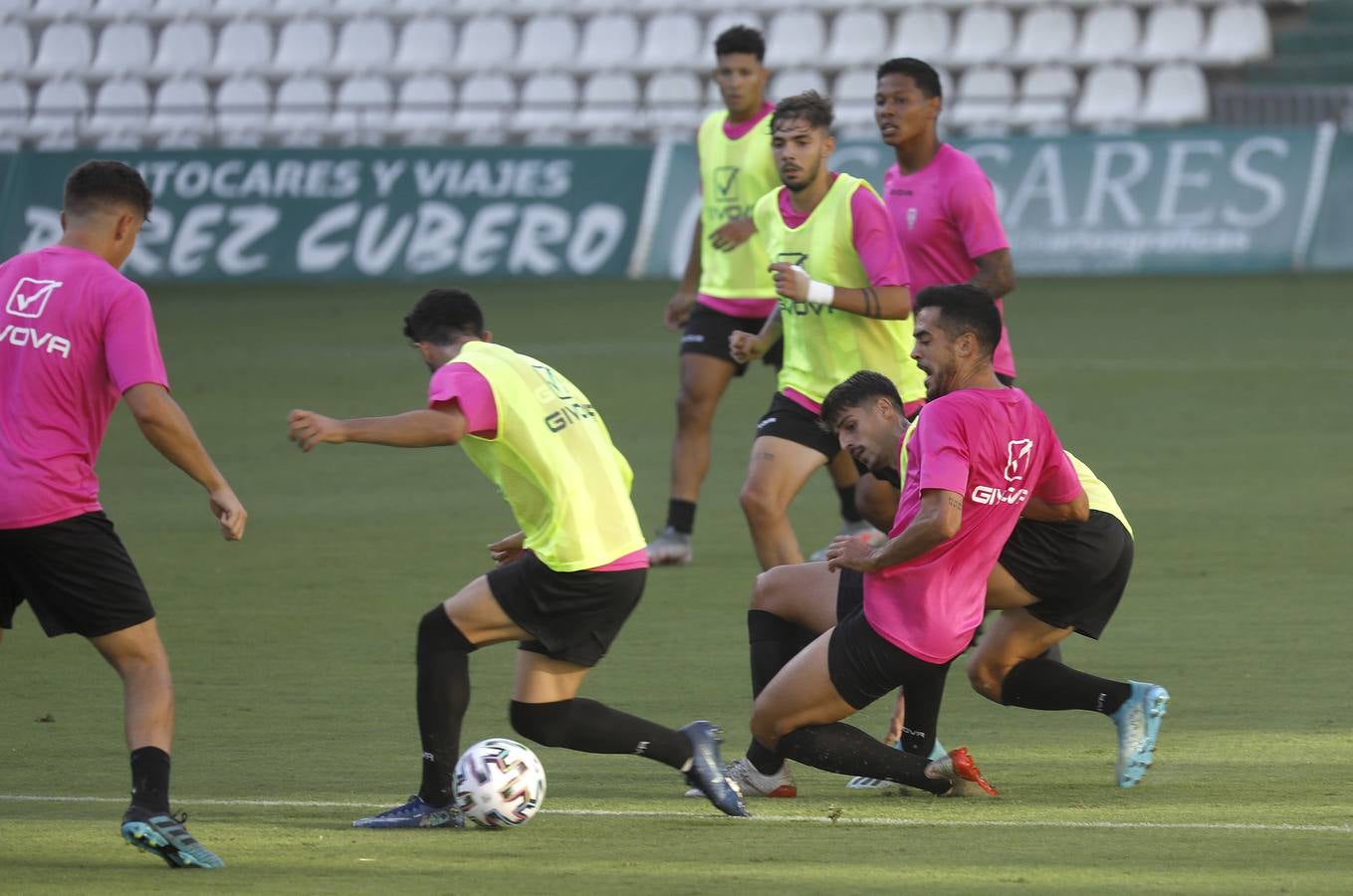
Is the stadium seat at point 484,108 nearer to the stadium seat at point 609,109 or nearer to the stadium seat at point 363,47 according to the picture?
the stadium seat at point 609,109

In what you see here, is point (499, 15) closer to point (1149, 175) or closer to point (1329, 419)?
point (1149, 175)

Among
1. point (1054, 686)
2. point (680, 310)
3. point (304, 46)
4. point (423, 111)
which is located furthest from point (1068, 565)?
point (304, 46)

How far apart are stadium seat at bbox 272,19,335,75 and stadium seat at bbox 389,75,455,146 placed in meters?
1.52

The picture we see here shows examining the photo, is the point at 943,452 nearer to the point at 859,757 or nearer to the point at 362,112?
the point at 859,757

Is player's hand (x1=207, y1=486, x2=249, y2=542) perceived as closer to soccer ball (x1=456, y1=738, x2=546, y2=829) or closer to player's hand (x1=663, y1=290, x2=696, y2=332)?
soccer ball (x1=456, y1=738, x2=546, y2=829)

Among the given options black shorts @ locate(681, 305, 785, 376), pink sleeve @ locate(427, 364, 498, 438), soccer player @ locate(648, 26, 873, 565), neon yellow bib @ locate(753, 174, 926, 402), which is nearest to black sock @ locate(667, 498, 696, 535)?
soccer player @ locate(648, 26, 873, 565)

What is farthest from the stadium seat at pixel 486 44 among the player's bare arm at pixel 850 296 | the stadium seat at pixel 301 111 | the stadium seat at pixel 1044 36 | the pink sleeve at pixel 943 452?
the pink sleeve at pixel 943 452

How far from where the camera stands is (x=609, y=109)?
96.5ft

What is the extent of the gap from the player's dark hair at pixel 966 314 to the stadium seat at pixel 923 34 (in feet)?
83.2

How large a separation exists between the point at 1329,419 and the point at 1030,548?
8904 mm

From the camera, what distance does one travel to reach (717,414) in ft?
52.6

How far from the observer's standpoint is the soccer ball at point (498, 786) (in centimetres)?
593

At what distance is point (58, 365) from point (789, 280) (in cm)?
335

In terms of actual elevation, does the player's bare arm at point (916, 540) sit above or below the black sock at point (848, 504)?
above
